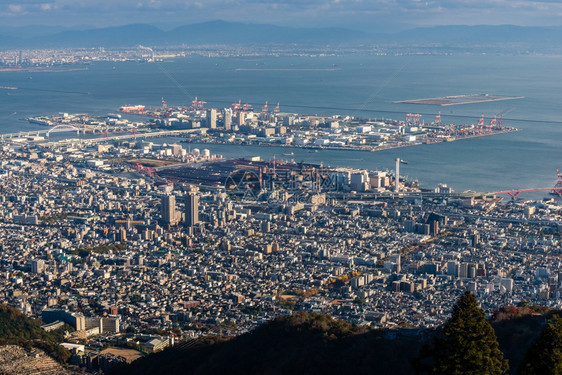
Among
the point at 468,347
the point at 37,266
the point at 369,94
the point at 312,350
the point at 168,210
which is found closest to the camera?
the point at 468,347

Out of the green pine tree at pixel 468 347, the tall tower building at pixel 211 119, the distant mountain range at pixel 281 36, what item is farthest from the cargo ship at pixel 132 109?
the distant mountain range at pixel 281 36

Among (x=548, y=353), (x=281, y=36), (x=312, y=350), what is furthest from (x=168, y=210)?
(x=281, y=36)

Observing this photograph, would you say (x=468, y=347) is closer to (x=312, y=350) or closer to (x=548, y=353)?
(x=548, y=353)

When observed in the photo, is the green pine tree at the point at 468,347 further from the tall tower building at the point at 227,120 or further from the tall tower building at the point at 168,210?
the tall tower building at the point at 227,120

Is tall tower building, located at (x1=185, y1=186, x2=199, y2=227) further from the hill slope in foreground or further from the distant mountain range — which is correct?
the distant mountain range

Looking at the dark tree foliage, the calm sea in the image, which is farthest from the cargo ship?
the dark tree foliage

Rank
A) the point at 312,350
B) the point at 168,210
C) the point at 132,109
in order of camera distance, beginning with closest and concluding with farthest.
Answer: the point at 312,350 → the point at 168,210 → the point at 132,109
